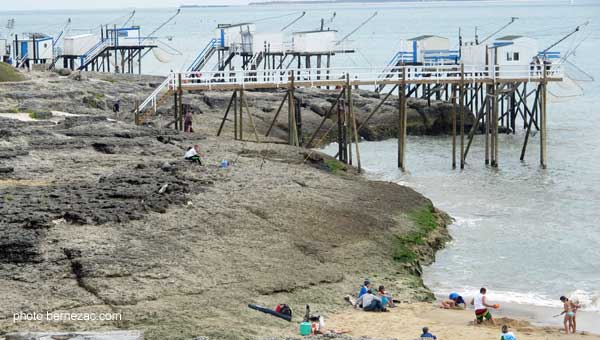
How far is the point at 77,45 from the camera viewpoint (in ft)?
252

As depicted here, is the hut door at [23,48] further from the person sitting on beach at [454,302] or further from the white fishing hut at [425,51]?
the person sitting on beach at [454,302]

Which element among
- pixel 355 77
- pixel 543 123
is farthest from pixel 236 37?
pixel 543 123

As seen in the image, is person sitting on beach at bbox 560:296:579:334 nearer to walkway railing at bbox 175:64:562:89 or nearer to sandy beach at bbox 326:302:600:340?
sandy beach at bbox 326:302:600:340

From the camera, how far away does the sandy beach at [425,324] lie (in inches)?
976

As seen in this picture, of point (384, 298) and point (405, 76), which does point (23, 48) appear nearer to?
point (405, 76)

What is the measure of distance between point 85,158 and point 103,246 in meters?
11.5

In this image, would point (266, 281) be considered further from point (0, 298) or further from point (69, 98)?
point (69, 98)

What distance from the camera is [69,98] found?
5469cm

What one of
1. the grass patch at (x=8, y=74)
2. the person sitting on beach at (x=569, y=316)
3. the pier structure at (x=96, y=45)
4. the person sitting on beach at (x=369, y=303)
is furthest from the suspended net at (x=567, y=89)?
the person sitting on beach at (x=369, y=303)

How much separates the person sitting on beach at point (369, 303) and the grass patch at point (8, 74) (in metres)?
36.9

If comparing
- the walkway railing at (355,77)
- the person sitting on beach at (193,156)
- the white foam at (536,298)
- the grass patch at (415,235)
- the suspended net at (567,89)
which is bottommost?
the white foam at (536,298)

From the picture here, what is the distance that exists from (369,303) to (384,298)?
1.96ft

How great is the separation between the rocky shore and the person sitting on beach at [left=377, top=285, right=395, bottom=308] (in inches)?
33.3

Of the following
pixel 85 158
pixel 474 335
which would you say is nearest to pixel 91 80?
pixel 85 158
